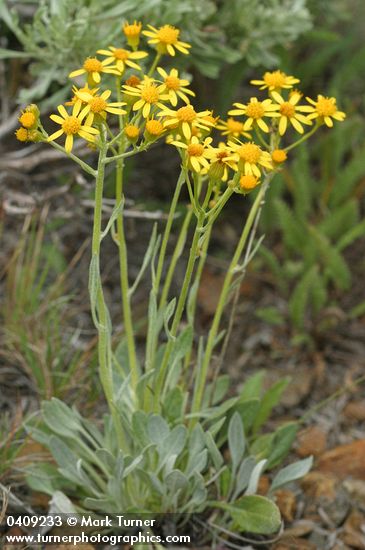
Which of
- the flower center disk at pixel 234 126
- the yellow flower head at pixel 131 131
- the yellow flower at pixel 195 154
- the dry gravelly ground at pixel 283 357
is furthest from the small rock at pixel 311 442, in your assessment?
the yellow flower head at pixel 131 131

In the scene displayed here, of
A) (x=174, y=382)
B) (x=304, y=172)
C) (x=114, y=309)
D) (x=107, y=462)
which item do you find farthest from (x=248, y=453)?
(x=304, y=172)

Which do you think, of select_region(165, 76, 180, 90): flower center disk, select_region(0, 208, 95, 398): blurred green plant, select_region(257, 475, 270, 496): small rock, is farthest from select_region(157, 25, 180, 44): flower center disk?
select_region(257, 475, 270, 496): small rock

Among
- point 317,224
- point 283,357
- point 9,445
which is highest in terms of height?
point 317,224

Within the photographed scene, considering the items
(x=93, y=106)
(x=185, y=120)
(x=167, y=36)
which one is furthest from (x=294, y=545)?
(x=167, y=36)

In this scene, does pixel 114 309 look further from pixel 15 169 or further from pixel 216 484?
pixel 216 484

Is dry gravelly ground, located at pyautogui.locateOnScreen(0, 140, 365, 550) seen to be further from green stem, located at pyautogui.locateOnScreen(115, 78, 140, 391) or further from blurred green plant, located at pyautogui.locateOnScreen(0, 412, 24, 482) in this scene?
green stem, located at pyautogui.locateOnScreen(115, 78, 140, 391)

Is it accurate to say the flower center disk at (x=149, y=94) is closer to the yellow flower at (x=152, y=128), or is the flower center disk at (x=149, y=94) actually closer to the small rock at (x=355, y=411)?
the yellow flower at (x=152, y=128)

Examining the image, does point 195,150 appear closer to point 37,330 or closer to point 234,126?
point 234,126
